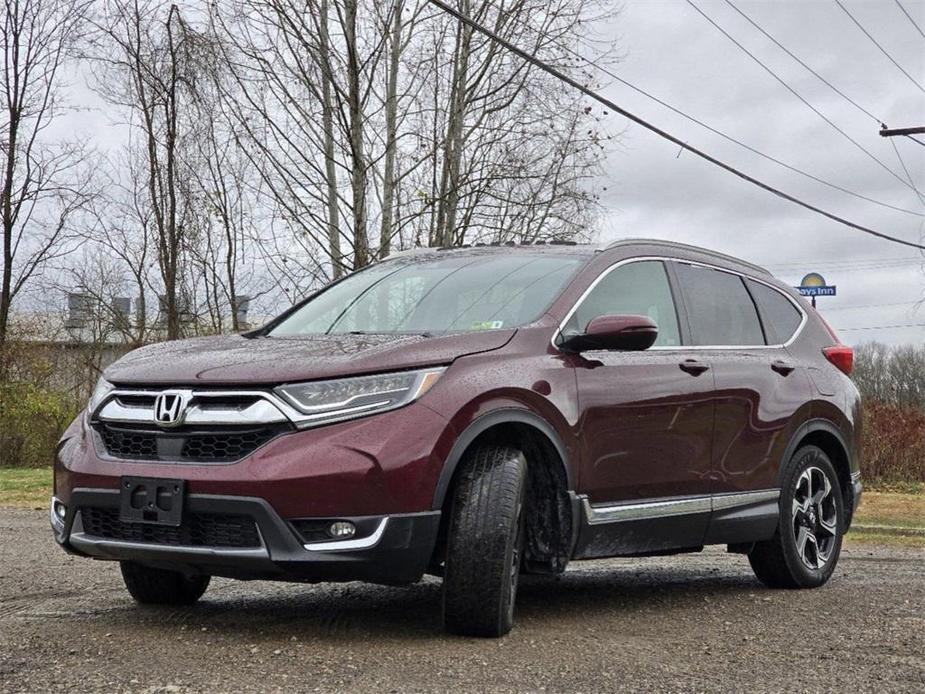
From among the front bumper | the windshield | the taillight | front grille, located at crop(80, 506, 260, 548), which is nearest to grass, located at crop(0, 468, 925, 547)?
the taillight

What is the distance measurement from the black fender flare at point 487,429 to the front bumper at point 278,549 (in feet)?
0.40

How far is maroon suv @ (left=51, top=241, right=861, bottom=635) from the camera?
15.4 feet

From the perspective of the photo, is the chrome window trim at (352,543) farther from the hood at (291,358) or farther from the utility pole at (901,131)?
the utility pole at (901,131)

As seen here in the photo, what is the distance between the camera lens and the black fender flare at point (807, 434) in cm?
701

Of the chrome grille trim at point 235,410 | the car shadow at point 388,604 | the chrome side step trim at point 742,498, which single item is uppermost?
the chrome grille trim at point 235,410

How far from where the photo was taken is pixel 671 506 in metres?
6.12

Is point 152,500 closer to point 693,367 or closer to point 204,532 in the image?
point 204,532

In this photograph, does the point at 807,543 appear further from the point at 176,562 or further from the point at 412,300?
the point at 176,562

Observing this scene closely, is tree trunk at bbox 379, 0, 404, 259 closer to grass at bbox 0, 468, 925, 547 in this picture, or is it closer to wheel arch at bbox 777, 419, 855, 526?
grass at bbox 0, 468, 925, 547

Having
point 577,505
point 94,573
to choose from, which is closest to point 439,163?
point 94,573

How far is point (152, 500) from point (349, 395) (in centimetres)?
86

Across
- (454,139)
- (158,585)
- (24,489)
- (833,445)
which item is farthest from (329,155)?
(158,585)

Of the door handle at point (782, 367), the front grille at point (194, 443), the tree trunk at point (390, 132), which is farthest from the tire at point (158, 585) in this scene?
the tree trunk at point (390, 132)

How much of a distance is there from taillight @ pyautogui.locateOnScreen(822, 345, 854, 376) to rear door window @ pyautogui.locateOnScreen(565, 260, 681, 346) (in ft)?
5.41
